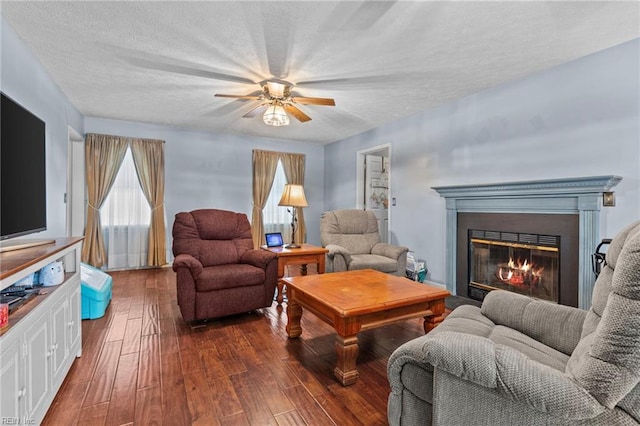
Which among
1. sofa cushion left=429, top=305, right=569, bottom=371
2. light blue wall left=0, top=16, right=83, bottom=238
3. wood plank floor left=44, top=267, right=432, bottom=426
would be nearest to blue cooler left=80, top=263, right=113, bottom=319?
wood plank floor left=44, top=267, right=432, bottom=426

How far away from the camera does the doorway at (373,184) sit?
5816mm

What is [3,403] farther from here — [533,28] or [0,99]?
[533,28]

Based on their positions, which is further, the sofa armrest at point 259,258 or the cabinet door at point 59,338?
the sofa armrest at point 259,258

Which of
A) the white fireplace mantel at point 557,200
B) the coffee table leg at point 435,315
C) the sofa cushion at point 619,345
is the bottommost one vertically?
the coffee table leg at point 435,315

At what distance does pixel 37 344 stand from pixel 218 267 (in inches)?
65.9

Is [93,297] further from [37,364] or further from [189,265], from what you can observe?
[37,364]

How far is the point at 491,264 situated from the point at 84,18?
438 centimetres

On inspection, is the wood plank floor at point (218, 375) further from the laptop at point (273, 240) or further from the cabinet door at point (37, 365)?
the laptop at point (273, 240)

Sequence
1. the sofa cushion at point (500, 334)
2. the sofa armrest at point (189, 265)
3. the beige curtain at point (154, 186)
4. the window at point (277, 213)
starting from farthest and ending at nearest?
the window at point (277, 213), the beige curtain at point (154, 186), the sofa armrest at point (189, 265), the sofa cushion at point (500, 334)

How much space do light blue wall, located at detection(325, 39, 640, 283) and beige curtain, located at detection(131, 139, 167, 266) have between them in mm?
3685

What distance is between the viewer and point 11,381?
49.4 inches

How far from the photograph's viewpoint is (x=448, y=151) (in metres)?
4.06

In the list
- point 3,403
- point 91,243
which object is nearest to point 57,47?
point 3,403

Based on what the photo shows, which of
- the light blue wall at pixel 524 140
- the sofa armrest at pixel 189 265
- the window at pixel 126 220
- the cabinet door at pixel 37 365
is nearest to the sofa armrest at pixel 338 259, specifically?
the light blue wall at pixel 524 140
